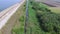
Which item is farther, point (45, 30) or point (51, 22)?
point (51, 22)

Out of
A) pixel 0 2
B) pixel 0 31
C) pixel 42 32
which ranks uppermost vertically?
pixel 0 2

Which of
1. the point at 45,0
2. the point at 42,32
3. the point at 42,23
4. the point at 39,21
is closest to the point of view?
the point at 42,32

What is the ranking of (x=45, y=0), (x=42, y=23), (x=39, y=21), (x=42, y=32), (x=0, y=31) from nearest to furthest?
(x=0, y=31) < (x=42, y=32) < (x=42, y=23) < (x=39, y=21) < (x=45, y=0)

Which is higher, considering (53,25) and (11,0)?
(11,0)

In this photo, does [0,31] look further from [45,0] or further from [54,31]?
[45,0]

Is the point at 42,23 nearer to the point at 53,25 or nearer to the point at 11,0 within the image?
the point at 53,25

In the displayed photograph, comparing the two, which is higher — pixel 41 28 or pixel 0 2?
pixel 0 2

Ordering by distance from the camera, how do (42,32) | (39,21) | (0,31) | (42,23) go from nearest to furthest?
(0,31) → (42,32) → (42,23) → (39,21)

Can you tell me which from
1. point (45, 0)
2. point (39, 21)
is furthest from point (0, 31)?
point (45, 0)

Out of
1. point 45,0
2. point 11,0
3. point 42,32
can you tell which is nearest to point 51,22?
point 42,32
